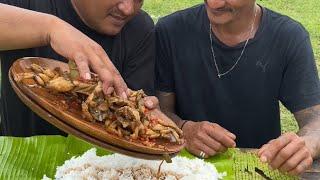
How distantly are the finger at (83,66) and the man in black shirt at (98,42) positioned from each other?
706 mm

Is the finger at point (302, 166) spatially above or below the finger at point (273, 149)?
below

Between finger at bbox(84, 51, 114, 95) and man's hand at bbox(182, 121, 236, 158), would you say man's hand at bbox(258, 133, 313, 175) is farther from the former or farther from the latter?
finger at bbox(84, 51, 114, 95)

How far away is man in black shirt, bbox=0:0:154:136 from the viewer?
277cm

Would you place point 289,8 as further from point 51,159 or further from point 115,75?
point 115,75

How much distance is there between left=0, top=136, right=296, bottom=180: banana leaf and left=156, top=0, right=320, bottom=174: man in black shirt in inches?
21.7

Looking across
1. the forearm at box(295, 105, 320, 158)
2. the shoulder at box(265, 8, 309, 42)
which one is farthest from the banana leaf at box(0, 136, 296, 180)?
the shoulder at box(265, 8, 309, 42)

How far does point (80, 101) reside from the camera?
2053 mm

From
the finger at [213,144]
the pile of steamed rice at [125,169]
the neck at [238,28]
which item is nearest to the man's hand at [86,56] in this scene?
the pile of steamed rice at [125,169]

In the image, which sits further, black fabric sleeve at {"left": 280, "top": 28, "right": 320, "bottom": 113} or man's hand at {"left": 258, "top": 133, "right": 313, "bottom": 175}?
black fabric sleeve at {"left": 280, "top": 28, "right": 320, "bottom": 113}

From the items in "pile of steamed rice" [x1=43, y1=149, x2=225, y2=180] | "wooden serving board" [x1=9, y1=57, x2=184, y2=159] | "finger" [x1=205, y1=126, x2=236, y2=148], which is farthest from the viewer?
"finger" [x1=205, y1=126, x2=236, y2=148]

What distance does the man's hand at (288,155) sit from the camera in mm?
2334

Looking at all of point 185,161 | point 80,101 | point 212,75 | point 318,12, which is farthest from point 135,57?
point 318,12

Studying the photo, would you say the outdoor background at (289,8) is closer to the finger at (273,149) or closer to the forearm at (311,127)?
the forearm at (311,127)

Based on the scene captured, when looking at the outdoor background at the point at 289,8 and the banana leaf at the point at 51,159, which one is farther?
the outdoor background at the point at 289,8
